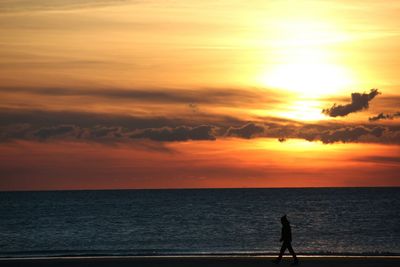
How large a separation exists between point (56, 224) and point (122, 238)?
97.1ft

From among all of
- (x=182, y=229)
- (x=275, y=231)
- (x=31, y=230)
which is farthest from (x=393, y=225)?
(x=31, y=230)

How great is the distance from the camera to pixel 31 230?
307 feet

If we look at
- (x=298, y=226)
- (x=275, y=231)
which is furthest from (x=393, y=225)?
(x=275, y=231)

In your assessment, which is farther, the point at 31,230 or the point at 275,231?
the point at 31,230

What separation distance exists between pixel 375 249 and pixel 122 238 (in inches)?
1137
